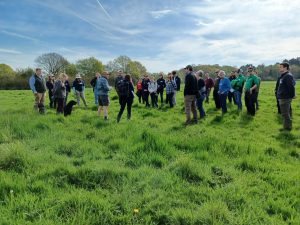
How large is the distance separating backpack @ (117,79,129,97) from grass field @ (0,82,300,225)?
2880 mm

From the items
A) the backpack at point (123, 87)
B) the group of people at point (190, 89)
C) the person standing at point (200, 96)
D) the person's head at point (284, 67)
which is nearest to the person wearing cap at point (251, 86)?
the group of people at point (190, 89)

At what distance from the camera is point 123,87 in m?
12.1

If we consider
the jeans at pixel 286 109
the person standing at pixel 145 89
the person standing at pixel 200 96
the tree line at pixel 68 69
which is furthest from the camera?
the tree line at pixel 68 69

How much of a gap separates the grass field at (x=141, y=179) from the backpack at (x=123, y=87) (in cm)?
288

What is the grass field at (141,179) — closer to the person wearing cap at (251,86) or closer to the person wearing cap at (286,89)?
the person wearing cap at (286,89)

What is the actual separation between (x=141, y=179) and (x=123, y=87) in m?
6.87

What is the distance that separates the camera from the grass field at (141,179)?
4.39 meters

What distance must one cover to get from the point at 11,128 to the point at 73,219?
19.5ft

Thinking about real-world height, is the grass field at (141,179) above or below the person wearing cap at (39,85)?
below

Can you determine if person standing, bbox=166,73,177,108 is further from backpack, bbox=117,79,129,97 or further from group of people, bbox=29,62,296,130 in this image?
backpack, bbox=117,79,129,97

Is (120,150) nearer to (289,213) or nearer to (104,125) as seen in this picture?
(104,125)

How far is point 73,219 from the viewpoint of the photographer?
4.12 metres

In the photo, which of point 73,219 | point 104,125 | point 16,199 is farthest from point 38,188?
point 104,125

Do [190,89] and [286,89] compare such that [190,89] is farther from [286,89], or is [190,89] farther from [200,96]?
[286,89]
